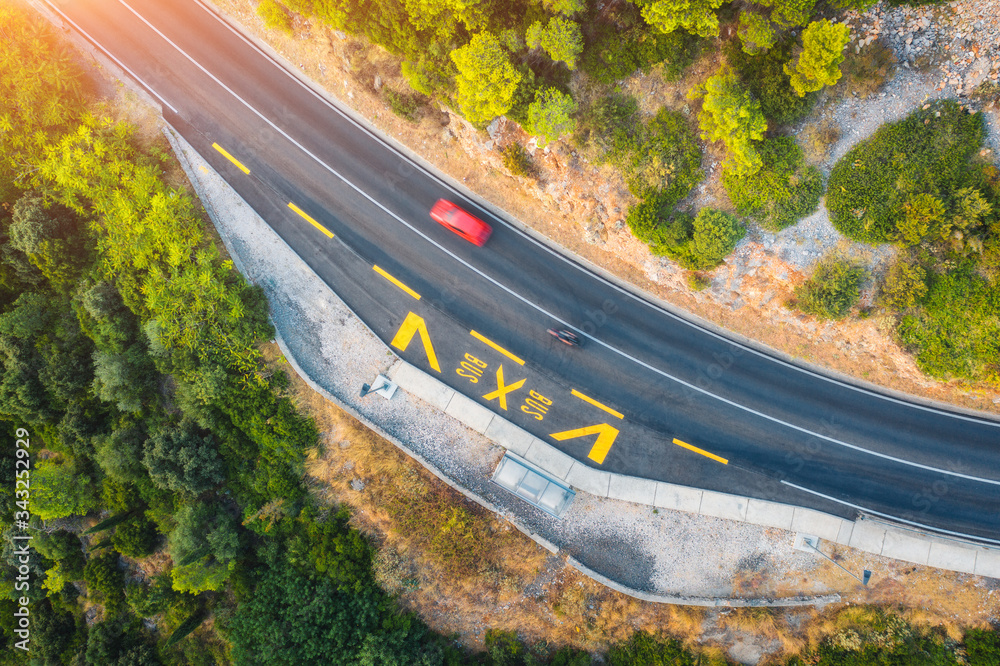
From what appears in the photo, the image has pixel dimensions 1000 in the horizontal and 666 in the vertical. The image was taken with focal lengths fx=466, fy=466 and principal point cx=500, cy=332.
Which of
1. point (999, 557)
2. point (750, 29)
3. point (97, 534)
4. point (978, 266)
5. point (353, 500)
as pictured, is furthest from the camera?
point (97, 534)

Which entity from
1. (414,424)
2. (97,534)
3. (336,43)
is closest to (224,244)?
(336,43)

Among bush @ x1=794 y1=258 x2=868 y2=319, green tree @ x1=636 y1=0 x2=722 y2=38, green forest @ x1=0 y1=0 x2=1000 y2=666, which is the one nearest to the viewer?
green tree @ x1=636 y1=0 x2=722 y2=38

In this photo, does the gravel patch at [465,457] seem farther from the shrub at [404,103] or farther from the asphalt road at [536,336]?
the shrub at [404,103]

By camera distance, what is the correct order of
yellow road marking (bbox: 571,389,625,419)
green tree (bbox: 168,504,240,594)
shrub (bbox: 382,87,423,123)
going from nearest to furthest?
green tree (bbox: 168,504,240,594) < yellow road marking (bbox: 571,389,625,419) < shrub (bbox: 382,87,423,123)

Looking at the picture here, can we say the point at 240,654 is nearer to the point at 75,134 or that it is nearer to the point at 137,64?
the point at 75,134

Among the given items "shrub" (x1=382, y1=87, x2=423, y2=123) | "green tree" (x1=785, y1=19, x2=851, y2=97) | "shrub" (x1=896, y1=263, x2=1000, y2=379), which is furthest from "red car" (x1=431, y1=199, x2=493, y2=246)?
"shrub" (x1=896, y1=263, x2=1000, y2=379)

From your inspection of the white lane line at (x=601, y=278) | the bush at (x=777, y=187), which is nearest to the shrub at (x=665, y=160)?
the bush at (x=777, y=187)

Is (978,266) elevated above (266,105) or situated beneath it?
elevated above

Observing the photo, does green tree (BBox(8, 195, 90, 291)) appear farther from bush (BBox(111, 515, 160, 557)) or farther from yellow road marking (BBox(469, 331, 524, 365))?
yellow road marking (BBox(469, 331, 524, 365))
